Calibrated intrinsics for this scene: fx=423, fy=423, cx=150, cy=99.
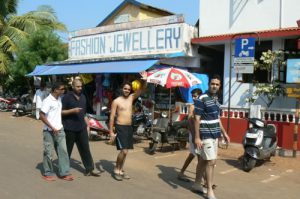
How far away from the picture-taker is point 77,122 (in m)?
7.76

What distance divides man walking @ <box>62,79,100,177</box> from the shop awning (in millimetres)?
5737

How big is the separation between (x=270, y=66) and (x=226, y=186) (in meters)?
5.69

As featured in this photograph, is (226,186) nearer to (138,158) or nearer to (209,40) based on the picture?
(138,158)

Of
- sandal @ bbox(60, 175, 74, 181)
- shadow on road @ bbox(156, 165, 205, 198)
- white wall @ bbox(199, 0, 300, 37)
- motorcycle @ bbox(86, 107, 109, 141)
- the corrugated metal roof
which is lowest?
shadow on road @ bbox(156, 165, 205, 198)

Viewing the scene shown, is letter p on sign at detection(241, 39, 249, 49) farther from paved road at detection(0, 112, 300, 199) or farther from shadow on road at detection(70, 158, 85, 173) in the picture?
shadow on road at detection(70, 158, 85, 173)

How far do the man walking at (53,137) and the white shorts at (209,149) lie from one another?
2509mm

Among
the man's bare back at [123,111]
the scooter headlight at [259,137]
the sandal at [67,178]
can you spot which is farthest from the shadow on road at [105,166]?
the scooter headlight at [259,137]

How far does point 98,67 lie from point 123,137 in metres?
8.65

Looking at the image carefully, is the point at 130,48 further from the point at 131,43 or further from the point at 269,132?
the point at 269,132

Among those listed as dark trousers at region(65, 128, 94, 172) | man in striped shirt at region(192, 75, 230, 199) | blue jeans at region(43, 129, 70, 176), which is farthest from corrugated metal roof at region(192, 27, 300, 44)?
blue jeans at region(43, 129, 70, 176)

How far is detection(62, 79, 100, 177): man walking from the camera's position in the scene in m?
7.70

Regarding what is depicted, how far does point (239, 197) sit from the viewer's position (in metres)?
6.80

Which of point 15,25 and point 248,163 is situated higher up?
point 15,25

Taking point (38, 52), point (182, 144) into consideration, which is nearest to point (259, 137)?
point (182, 144)
